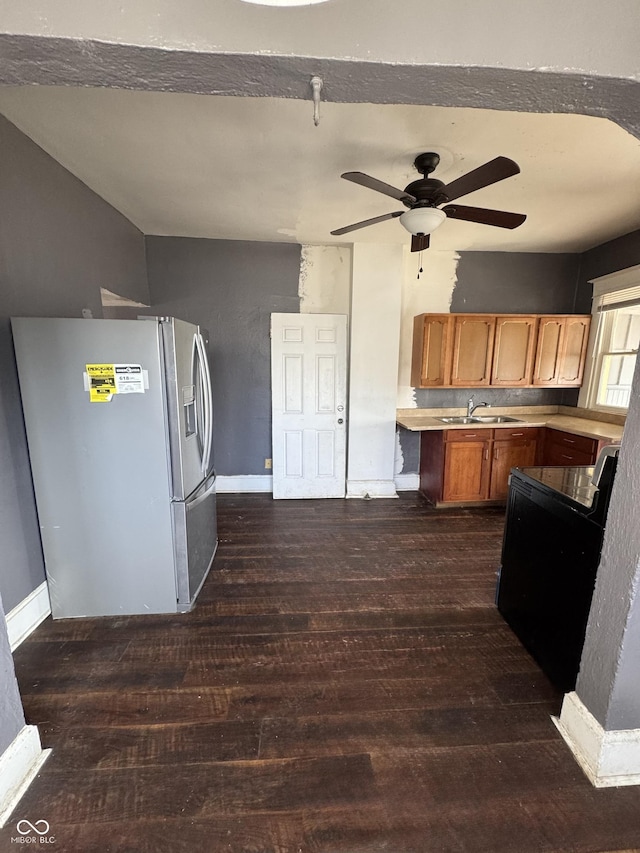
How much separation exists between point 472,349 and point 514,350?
1.52 ft

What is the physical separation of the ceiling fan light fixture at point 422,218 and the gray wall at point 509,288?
6.82ft

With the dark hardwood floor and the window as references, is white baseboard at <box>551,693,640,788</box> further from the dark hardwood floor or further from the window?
the window

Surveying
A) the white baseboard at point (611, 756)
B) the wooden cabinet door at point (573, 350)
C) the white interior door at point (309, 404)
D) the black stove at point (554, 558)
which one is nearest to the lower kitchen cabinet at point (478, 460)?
the wooden cabinet door at point (573, 350)

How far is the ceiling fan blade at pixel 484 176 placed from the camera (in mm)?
1680

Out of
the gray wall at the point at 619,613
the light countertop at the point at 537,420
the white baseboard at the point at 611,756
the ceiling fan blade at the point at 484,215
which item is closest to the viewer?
the gray wall at the point at 619,613

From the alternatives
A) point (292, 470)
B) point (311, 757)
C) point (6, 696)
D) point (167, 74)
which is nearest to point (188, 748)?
point (311, 757)

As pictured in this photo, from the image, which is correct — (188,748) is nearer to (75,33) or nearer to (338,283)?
(75,33)

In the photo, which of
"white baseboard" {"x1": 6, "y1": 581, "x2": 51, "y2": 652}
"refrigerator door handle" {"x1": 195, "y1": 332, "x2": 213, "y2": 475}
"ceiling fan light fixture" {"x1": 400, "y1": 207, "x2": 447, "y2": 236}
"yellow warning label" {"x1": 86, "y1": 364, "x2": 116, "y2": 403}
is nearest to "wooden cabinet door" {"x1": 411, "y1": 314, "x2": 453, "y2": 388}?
"ceiling fan light fixture" {"x1": 400, "y1": 207, "x2": 447, "y2": 236}

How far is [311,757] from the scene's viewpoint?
4.53 feet

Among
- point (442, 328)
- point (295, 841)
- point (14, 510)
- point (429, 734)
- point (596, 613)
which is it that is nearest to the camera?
point (295, 841)

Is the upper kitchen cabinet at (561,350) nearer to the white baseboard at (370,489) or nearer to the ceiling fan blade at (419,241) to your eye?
the white baseboard at (370,489)

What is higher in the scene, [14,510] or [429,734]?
[14,510]

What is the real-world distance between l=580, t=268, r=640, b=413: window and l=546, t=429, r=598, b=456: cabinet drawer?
686 millimetres

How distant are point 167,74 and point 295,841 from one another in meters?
2.15
